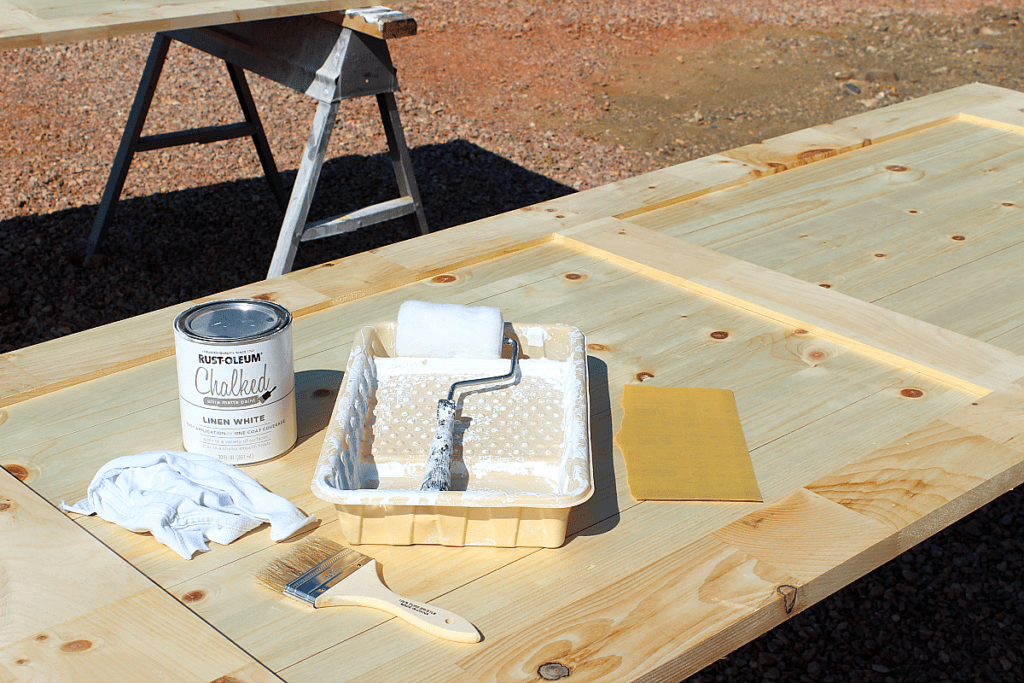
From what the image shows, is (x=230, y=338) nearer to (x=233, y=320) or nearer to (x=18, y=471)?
(x=233, y=320)

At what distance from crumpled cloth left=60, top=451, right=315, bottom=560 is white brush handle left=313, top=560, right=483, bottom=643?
0.10 meters

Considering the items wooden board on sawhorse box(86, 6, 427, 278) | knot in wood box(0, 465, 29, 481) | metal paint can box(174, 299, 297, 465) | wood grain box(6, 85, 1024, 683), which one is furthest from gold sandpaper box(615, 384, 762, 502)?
wooden board on sawhorse box(86, 6, 427, 278)

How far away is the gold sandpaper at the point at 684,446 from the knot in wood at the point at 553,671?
26 cm

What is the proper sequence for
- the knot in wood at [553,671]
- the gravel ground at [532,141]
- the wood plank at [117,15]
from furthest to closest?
the gravel ground at [532,141] < the wood plank at [117,15] < the knot in wood at [553,671]

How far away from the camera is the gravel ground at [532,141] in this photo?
6.93 ft

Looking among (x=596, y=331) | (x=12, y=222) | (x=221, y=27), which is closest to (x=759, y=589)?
(x=596, y=331)

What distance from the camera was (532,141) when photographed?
15.2ft

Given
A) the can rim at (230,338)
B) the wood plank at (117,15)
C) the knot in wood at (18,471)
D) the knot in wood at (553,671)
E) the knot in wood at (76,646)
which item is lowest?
the knot in wood at (553,671)

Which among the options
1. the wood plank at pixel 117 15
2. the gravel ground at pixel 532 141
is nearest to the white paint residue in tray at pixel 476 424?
the gravel ground at pixel 532 141

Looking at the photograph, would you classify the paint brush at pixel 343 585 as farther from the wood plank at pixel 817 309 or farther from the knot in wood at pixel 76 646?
the wood plank at pixel 817 309

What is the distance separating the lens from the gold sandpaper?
39.1 inches

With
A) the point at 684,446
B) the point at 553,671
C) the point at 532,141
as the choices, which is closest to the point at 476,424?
the point at 684,446

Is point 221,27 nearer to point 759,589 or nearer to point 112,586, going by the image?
point 112,586

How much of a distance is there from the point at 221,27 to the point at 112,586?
2.27m
